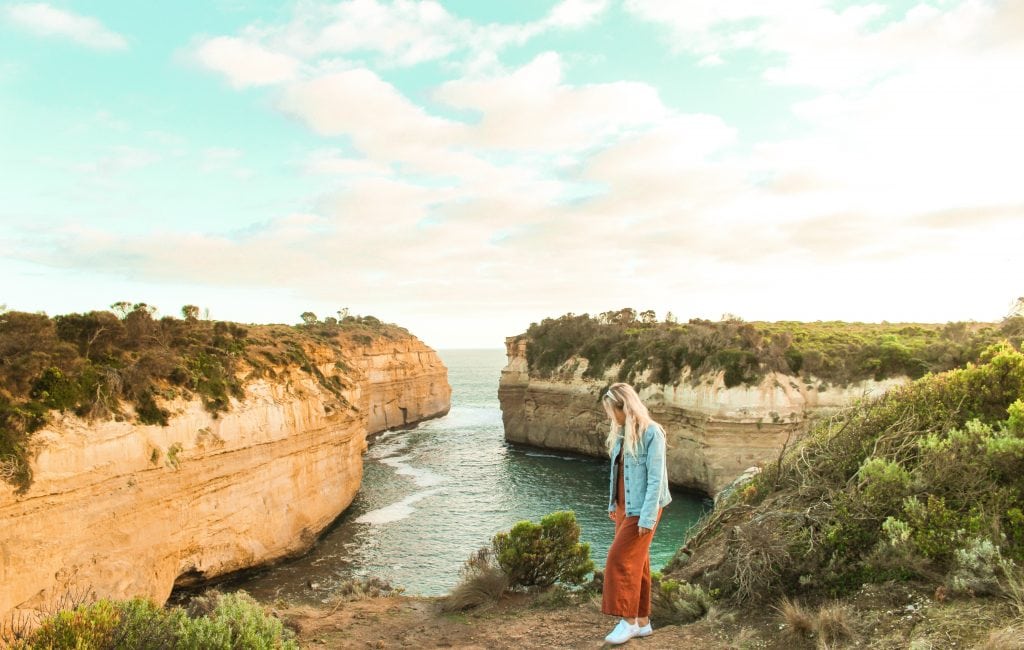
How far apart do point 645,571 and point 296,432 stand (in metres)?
17.8

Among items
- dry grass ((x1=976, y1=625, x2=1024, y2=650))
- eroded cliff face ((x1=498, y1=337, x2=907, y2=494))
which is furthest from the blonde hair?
eroded cliff face ((x1=498, y1=337, x2=907, y2=494))

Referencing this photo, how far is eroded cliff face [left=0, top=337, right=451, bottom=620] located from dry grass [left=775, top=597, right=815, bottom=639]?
44.2 ft

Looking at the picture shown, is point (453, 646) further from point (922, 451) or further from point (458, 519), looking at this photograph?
point (458, 519)

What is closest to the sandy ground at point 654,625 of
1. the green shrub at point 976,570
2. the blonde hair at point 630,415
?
A: the green shrub at point 976,570

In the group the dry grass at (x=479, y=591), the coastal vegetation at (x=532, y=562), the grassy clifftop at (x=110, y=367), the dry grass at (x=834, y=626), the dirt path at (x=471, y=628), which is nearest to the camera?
the dry grass at (x=834, y=626)

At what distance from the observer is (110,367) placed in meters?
15.2

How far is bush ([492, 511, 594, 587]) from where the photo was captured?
1041 cm

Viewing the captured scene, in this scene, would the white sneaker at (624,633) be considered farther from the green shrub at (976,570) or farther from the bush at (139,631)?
the bush at (139,631)

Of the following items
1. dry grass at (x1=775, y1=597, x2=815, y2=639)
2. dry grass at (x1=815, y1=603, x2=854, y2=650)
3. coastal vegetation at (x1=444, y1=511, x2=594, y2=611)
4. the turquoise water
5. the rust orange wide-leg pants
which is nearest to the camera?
dry grass at (x1=815, y1=603, x2=854, y2=650)

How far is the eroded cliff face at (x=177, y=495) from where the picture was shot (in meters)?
12.1

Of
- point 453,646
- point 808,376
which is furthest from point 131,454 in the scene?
point 808,376

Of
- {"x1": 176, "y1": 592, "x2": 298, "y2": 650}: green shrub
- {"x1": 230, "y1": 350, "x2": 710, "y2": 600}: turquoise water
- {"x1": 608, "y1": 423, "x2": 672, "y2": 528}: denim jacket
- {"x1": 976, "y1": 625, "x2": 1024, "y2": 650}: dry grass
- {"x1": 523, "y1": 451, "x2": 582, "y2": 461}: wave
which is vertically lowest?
{"x1": 523, "y1": 451, "x2": 582, "y2": 461}: wave

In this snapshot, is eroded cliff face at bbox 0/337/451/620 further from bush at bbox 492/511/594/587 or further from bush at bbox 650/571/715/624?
bush at bbox 650/571/715/624

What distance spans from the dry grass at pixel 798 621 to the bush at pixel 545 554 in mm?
5310
